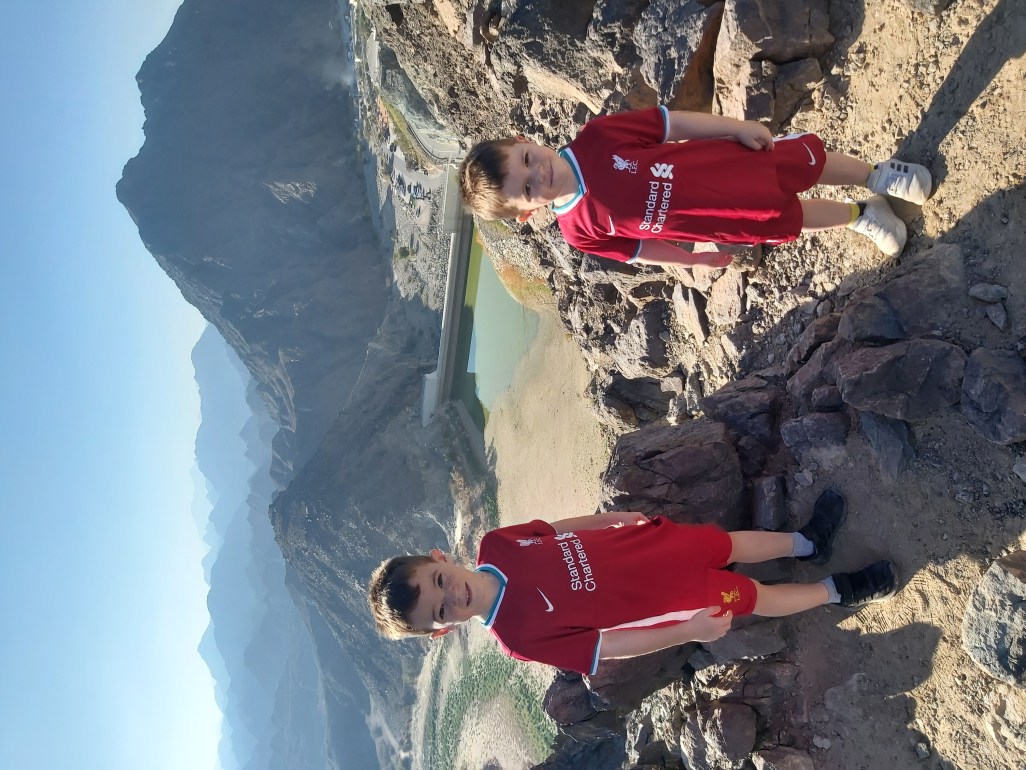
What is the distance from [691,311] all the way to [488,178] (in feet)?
10.9

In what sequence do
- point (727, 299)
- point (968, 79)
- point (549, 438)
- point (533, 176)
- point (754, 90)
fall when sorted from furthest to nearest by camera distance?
1. point (549, 438)
2. point (727, 299)
3. point (754, 90)
4. point (968, 79)
5. point (533, 176)

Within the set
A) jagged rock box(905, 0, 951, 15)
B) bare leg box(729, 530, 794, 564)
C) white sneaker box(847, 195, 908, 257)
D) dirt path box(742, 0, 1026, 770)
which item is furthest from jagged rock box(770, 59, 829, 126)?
bare leg box(729, 530, 794, 564)

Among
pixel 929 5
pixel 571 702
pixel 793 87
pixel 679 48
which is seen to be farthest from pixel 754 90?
pixel 571 702

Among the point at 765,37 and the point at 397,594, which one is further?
the point at 765,37

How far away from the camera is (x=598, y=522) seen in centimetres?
368

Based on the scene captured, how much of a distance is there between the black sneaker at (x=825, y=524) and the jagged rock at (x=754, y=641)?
678 mm

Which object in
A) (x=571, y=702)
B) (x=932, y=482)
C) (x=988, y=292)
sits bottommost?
(x=571, y=702)

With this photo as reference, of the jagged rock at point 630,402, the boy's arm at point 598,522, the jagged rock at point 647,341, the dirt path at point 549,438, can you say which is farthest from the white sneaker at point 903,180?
the dirt path at point 549,438

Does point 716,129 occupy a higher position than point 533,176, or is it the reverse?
point 716,129

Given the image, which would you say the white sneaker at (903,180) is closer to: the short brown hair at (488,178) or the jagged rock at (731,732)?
the short brown hair at (488,178)

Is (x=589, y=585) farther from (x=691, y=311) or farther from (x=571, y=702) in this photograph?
(x=571, y=702)

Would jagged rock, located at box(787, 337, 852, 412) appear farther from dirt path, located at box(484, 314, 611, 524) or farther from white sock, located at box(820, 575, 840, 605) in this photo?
dirt path, located at box(484, 314, 611, 524)

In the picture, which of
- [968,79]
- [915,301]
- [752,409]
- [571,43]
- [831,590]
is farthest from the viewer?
[571,43]

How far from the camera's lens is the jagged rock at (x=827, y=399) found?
12.6ft
